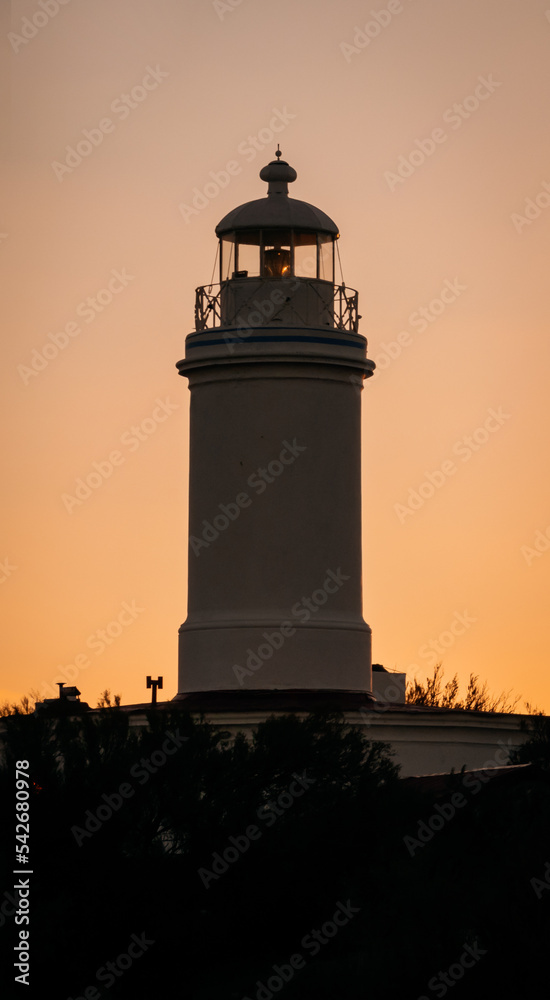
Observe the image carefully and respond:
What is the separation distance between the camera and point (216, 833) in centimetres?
2858

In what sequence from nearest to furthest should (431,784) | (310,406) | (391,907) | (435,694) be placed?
(391,907)
(431,784)
(310,406)
(435,694)

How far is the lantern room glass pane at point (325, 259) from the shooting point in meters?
36.6

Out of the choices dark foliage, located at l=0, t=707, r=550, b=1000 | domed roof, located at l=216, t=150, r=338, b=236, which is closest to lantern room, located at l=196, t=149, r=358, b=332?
domed roof, located at l=216, t=150, r=338, b=236

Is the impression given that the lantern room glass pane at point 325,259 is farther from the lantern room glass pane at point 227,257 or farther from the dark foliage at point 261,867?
the dark foliage at point 261,867

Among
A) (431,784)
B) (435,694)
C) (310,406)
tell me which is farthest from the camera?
(435,694)

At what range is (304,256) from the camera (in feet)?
120

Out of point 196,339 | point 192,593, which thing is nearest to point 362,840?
point 192,593

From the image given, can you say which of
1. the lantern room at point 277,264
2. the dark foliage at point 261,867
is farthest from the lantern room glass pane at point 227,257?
the dark foliage at point 261,867

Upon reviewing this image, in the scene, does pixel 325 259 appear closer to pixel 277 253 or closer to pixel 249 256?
pixel 277 253

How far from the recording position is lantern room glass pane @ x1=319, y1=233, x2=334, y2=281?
120 ft

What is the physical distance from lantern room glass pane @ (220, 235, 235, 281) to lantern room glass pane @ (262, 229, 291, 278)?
0.56 metres

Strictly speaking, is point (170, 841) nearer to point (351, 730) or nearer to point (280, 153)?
point (351, 730)

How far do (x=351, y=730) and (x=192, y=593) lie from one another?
4909 millimetres

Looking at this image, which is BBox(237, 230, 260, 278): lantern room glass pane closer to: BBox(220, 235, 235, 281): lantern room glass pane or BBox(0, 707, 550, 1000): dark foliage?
BBox(220, 235, 235, 281): lantern room glass pane
